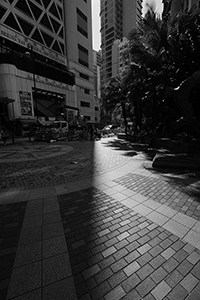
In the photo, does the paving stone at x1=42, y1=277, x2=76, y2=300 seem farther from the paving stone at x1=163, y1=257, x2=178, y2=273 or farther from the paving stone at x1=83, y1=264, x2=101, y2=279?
the paving stone at x1=163, y1=257, x2=178, y2=273

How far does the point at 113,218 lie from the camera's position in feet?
10.2

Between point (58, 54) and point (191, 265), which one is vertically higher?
point (58, 54)

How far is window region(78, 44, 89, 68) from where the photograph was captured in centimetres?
4274

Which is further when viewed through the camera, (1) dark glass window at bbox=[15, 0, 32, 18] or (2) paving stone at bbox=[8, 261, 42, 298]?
(1) dark glass window at bbox=[15, 0, 32, 18]

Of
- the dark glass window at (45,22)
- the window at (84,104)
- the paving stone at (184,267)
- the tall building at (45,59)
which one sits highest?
the dark glass window at (45,22)

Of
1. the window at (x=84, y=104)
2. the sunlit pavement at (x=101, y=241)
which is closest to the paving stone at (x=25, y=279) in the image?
the sunlit pavement at (x=101, y=241)

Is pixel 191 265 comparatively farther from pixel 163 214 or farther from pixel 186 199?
pixel 186 199

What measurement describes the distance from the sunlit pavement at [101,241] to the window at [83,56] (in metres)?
48.1

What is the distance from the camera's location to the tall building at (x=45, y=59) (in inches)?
1037

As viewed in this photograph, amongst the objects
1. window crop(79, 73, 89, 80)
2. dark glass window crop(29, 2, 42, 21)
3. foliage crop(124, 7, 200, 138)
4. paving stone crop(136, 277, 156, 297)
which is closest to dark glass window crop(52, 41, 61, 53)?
dark glass window crop(29, 2, 42, 21)

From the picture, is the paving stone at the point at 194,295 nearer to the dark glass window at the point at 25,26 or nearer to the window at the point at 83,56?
the dark glass window at the point at 25,26

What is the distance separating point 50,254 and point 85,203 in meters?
1.58

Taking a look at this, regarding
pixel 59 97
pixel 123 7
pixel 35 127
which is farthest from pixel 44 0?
pixel 123 7

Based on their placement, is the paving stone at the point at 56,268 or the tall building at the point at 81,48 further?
the tall building at the point at 81,48
